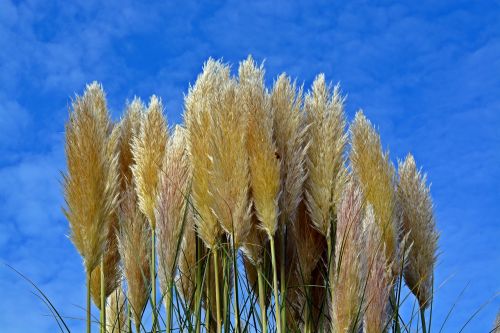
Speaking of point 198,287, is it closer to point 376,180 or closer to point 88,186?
point 88,186

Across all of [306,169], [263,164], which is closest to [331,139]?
[306,169]

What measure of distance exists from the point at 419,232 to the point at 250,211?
1192 millimetres

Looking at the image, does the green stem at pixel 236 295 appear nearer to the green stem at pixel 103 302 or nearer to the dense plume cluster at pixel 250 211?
the dense plume cluster at pixel 250 211

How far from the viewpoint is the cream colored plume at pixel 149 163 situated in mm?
3961

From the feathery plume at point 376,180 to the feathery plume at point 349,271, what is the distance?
32.2 inches

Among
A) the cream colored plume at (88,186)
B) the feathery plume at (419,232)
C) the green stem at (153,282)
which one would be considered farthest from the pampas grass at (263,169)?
the feathery plume at (419,232)

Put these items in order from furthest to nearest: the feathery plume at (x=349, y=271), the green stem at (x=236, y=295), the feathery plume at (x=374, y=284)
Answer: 1. the green stem at (x=236, y=295)
2. the feathery plume at (x=374, y=284)
3. the feathery plume at (x=349, y=271)

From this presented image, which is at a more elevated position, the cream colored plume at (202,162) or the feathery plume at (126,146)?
the feathery plume at (126,146)

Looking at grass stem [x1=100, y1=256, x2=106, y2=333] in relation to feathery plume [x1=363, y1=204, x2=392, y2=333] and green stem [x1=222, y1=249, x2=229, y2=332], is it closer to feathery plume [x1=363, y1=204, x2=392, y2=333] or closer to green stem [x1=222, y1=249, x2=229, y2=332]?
green stem [x1=222, y1=249, x2=229, y2=332]

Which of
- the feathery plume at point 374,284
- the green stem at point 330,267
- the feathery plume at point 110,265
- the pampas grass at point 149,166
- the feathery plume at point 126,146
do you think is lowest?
the feathery plume at point 374,284

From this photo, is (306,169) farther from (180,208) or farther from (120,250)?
(120,250)

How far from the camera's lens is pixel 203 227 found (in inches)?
146

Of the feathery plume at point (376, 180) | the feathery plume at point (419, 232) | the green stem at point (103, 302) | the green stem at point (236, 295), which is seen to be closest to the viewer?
the green stem at point (236, 295)

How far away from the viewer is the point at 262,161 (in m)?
3.59
